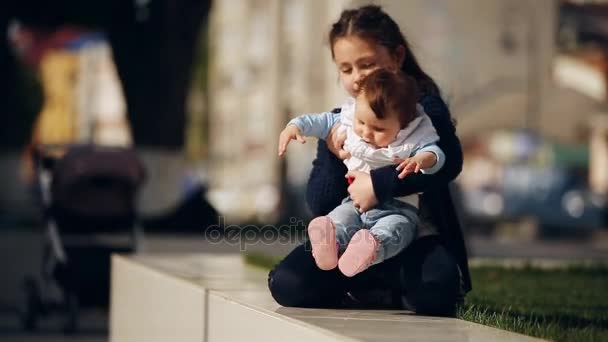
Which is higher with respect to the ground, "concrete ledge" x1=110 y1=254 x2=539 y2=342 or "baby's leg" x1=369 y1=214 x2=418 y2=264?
"baby's leg" x1=369 y1=214 x2=418 y2=264

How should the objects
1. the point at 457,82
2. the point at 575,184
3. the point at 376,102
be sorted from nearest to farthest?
the point at 376,102 < the point at 575,184 < the point at 457,82

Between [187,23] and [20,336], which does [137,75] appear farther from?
[20,336]

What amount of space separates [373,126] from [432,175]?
0.22 meters

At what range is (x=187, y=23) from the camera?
1872 cm

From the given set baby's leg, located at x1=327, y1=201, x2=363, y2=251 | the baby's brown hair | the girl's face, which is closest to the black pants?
baby's leg, located at x1=327, y1=201, x2=363, y2=251

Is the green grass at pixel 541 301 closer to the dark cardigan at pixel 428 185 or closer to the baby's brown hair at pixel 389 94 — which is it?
the dark cardigan at pixel 428 185

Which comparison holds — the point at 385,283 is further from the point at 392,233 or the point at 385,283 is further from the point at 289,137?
the point at 289,137

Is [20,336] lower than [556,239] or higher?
higher

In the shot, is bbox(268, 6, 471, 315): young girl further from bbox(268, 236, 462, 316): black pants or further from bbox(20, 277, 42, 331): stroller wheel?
bbox(20, 277, 42, 331): stroller wheel

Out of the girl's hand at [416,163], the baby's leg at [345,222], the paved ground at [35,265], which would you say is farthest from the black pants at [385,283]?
the paved ground at [35,265]

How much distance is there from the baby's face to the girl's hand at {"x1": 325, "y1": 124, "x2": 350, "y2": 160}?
17cm

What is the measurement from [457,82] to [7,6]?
25.8 meters

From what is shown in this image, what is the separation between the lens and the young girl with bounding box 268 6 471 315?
3764 millimetres

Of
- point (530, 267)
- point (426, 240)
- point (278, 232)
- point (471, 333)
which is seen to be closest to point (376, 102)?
point (426, 240)
